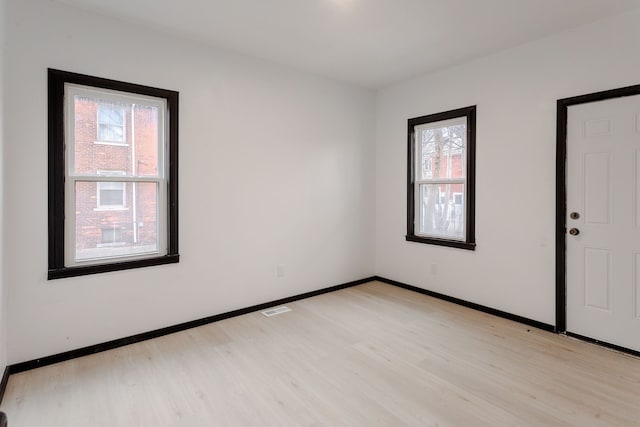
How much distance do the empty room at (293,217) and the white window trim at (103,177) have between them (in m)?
0.02

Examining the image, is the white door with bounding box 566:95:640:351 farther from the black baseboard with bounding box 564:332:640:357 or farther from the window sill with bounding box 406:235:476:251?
the window sill with bounding box 406:235:476:251

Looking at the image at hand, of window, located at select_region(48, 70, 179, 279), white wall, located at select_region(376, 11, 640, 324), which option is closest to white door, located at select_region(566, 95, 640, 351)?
white wall, located at select_region(376, 11, 640, 324)

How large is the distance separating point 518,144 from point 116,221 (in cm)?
377

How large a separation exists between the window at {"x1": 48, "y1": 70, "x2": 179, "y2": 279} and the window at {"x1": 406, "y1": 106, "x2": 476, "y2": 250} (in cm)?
283

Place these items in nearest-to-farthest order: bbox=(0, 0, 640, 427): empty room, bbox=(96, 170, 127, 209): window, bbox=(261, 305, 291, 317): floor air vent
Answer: bbox=(0, 0, 640, 427): empty room < bbox=(96, 170, 127, 209): window < bbox=(261, 305, 291, 317): floor air vent

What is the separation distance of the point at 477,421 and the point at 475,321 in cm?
166

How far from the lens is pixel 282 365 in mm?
2682

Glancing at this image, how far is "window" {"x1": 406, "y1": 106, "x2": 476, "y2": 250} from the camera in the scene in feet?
12.9

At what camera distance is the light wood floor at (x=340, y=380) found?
2.08 meters

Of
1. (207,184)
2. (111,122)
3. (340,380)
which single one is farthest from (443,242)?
(111,122)

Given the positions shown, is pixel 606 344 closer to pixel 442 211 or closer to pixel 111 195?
pixel 442 211

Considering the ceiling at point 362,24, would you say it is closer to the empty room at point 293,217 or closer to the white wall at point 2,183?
the empty room at point 293,217

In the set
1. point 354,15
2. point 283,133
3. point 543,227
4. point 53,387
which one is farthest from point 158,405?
point 543,227

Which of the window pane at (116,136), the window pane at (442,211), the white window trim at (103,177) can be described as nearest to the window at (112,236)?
the white window trim at (103,177)
